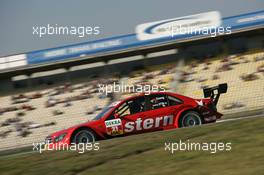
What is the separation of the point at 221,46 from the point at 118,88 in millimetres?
6366

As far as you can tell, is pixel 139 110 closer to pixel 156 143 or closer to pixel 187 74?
pixel 156 143

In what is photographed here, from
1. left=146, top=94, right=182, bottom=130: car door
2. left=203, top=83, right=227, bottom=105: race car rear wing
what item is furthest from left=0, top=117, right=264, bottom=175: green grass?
left=203, top=83, right=227, bottom=105: race car rear wing

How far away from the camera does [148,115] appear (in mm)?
12719

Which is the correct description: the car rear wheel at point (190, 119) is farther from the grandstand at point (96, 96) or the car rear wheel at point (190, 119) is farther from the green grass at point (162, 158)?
the grandstand at point (96, 96)

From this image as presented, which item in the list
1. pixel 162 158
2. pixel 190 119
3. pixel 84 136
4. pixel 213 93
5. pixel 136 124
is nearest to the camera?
pixel 162 158

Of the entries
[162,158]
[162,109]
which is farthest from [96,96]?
[162,158]

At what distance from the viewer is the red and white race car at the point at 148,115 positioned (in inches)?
494

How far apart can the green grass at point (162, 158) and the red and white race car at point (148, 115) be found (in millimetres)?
2398

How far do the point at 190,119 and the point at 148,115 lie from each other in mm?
1085

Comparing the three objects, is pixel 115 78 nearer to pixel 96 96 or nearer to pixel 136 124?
pixel 96 96

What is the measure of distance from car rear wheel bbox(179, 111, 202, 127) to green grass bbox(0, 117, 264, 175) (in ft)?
8.14

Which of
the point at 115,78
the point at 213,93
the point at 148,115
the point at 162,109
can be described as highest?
the point at 115,78

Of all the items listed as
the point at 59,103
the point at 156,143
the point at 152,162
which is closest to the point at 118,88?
the point at 59,103

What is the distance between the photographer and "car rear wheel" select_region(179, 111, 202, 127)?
12.7 meters
